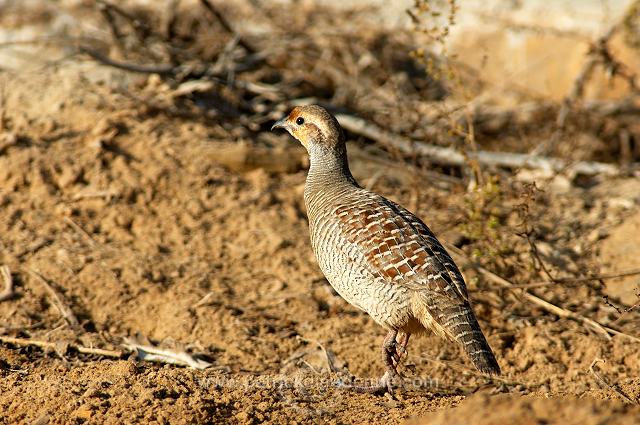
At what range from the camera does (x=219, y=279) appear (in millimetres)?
6617

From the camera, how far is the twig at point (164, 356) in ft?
18.2

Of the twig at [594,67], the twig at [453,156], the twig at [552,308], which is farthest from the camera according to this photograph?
the twig at [594,67]

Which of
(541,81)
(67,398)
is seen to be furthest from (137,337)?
(541,81)

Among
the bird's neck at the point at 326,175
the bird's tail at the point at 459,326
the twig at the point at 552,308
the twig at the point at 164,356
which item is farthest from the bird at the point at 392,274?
the twig at the point at 552,308

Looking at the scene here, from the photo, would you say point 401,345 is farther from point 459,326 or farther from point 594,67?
point 594,67

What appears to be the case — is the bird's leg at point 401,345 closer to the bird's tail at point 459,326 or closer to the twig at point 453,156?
the bird's tail at point 459,326

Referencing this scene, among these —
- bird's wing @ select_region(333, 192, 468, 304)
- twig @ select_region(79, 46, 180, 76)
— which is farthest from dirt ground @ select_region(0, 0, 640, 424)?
bird's wing @ select_region(333, 192, 468, 304)

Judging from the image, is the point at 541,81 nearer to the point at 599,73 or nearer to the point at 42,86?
the point at 599,73

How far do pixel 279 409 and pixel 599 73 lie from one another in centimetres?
753

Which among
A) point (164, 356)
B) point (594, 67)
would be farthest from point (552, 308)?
point (594, 67)

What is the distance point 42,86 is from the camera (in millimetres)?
7973

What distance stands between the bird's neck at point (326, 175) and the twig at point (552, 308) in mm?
1485

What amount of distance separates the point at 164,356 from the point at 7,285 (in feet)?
4.82

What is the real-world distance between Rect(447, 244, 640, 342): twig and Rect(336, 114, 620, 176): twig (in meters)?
1.70
